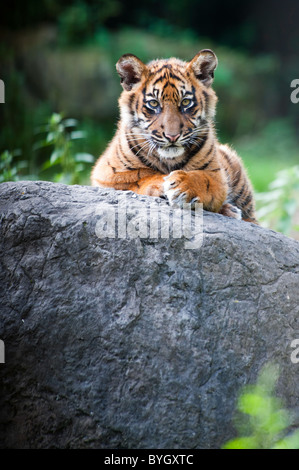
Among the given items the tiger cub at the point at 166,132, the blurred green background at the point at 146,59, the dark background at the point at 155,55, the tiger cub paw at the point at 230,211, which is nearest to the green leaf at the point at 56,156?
the tiger cub at the point at 166,132

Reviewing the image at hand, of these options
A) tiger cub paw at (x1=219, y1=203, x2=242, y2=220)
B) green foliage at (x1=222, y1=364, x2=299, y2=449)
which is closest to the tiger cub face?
tiger cub paw at (x1=219, y1=203, x2=242, y2=220)

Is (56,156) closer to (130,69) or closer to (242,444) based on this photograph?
(130,69)

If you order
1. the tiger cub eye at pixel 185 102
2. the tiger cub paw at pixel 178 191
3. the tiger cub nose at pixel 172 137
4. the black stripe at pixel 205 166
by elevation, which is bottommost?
the tiger cub paw at pixel 178 191

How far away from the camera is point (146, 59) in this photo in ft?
37.7

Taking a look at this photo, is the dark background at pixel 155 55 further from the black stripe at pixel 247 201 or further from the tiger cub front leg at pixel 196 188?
the tiger cub front leg at pixel 196 188

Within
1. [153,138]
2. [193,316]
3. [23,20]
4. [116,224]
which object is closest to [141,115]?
[153,138]

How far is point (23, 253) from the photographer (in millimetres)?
2900

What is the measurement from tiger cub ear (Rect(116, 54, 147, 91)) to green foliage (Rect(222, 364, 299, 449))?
85.0 inches

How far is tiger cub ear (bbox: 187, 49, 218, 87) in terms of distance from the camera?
383cm

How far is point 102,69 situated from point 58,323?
934 centimetres

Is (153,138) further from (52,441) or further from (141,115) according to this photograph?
(52,441)

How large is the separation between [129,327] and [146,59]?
31.6 feet

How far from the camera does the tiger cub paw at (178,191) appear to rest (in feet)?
10.4

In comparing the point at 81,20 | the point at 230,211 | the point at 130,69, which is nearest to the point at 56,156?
the point at 130,69
